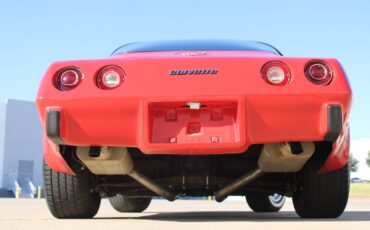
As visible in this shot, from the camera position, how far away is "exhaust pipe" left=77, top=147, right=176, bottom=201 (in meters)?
3.68

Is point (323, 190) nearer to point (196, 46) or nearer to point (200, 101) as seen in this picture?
point (200, 101)

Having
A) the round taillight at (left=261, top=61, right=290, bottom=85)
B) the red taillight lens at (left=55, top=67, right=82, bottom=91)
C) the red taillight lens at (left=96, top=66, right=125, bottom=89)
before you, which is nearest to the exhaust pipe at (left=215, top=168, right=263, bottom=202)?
the round taillight at (left=261, top=61, right=290, bottom=85)

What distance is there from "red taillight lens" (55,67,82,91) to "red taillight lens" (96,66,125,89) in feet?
0.47

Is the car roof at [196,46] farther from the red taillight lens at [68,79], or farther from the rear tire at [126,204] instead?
the rear tire at [126,204]

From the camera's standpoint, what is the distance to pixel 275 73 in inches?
137

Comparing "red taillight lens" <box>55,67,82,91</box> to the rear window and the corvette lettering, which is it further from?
the rear window

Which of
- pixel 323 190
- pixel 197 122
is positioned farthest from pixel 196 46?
pixel 323 190

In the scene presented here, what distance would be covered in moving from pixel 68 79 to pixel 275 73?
1.36 metres

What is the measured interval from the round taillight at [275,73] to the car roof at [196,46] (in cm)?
89

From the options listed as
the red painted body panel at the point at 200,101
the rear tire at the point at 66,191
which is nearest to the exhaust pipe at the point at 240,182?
the red painted body panel at the point at 200,101

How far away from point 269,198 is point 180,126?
3.56m

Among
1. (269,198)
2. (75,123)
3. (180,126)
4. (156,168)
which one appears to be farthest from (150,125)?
(269,198)

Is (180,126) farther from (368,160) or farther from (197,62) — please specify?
(368,160)

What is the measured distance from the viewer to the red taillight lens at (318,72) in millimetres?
3453
